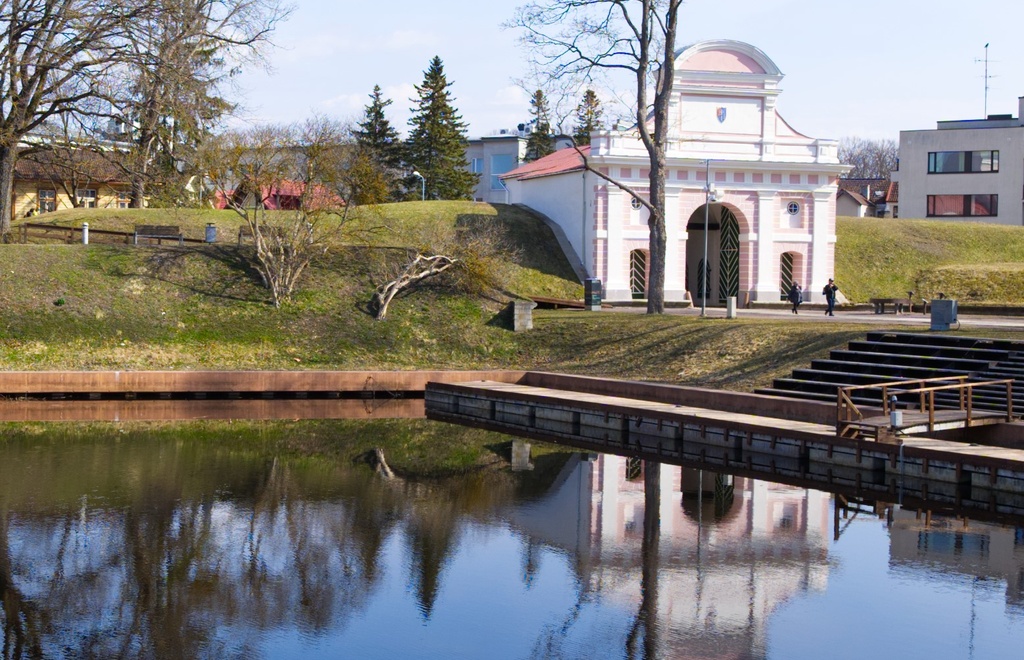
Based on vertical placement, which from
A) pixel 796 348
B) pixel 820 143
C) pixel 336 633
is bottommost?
pixel 336 633

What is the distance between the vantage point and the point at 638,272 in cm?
5075

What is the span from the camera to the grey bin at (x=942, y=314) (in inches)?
1223

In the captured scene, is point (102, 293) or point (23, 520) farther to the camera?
point (102, 293)

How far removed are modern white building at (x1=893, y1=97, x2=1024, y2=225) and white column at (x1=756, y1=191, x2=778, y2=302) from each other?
94.8ft

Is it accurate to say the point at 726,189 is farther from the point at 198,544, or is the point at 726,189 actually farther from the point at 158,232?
the point at 198,544

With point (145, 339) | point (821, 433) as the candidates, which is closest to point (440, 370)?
point (145, 339)

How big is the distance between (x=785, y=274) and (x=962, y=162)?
29.7m

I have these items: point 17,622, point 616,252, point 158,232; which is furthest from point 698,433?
point 158,232

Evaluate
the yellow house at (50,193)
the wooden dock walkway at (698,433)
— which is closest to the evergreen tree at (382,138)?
the yellow house at (50,193)

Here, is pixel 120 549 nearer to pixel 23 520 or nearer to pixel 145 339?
pixel 23 520

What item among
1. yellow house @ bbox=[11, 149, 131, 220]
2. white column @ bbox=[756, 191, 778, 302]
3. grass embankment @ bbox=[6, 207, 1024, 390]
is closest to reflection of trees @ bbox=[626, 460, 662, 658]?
grass embankment @ bbox=[6, 207, 1024, 390]

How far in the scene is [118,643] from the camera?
42.5ft

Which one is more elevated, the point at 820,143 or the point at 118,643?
the point at 820,143

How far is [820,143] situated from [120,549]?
41.3 m
